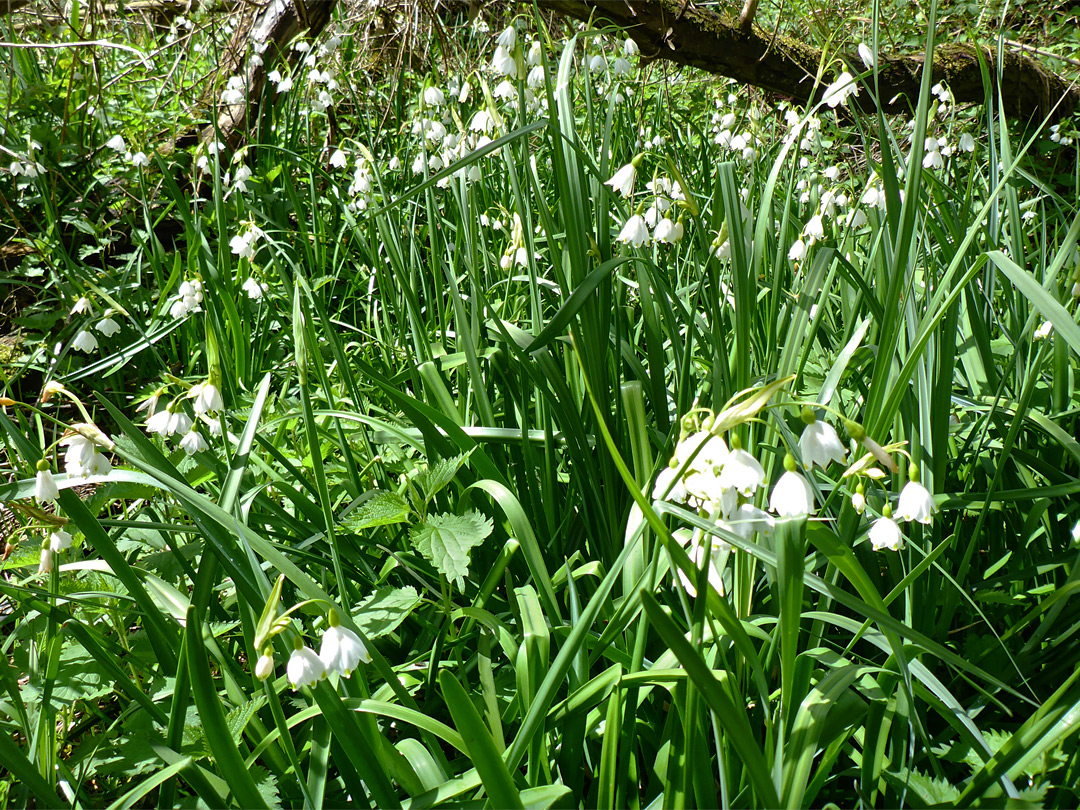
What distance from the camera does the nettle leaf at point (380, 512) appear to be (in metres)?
1.37

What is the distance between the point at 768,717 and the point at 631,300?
5.91 feet

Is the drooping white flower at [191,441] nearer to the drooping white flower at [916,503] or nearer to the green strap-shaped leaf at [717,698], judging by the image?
the green strap-shaped leaf at [717,698]

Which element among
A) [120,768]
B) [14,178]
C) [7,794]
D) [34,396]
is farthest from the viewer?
[14,178]

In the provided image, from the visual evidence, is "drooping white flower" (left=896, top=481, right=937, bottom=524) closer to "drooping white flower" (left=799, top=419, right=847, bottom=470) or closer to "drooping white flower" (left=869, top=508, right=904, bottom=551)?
"drooping white flower" (left=869, top=508, right=904, bottom=551)

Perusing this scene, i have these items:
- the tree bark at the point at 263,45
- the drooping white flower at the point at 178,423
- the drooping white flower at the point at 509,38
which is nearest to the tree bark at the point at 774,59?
the tree bark at the point at 263,45

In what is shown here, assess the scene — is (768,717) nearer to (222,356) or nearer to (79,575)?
(79,575)

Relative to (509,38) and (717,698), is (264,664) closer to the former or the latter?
(717,698)

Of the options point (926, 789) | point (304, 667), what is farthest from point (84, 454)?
point (926, 789)

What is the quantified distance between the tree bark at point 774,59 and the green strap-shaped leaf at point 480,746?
3.60 m

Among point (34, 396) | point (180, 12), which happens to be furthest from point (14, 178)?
point (180, 12)

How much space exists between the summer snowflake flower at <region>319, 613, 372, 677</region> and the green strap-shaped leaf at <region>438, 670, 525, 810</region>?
17 centimetres

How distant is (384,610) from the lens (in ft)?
4.67

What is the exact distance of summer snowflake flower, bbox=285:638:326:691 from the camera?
0.99m

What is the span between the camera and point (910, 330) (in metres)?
1.53
